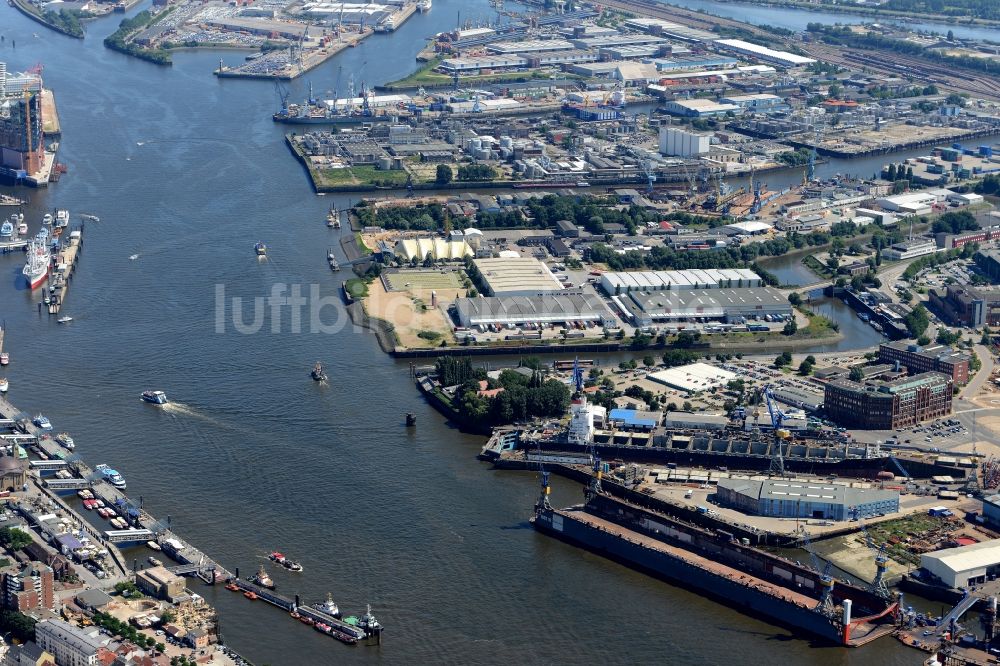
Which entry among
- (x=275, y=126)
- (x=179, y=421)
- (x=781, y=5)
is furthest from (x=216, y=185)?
(x=781, y=5)

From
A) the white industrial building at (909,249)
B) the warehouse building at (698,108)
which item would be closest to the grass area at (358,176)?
the warehouse building at (698,108)

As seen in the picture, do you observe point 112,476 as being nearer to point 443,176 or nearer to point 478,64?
point 443,176

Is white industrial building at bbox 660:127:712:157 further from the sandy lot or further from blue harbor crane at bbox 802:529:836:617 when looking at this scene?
blue harbor crane at bbox 802:529:836:617

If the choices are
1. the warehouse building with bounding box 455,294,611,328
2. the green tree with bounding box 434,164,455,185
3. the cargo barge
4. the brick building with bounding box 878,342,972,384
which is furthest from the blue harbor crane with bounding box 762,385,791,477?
the green tree with bounding box 434,164,455,185

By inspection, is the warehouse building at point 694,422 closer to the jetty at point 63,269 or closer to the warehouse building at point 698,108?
the jetty at point 63,269

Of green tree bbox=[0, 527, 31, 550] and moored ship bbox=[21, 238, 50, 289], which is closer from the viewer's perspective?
green tree bbox=[0, 527, 31, 550]

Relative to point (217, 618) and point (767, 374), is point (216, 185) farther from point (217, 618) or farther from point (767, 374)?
point (217, 618)
